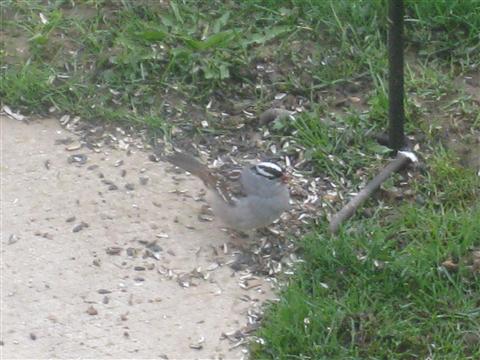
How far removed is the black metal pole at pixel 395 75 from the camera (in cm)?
564

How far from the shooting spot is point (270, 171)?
18.4 feet

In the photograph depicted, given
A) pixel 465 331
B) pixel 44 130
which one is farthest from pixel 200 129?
pixel 465 331

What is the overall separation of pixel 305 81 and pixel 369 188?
3.01 feet

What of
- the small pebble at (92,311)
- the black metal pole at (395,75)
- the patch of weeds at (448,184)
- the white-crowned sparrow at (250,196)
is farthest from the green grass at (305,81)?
the small pebble at (92,311)

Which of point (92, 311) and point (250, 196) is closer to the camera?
point (92, 311)

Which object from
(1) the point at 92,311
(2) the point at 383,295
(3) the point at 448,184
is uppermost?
(3) the point at 448,184

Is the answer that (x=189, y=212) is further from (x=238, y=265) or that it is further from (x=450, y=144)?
(x=450, y=144)

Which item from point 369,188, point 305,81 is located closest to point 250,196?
point 369,188

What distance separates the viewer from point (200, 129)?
20.6 feet

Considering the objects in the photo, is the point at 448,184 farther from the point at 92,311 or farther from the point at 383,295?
the point at 92,311

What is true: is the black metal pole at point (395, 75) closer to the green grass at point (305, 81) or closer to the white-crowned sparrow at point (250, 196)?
the green grass at point (305, 81)

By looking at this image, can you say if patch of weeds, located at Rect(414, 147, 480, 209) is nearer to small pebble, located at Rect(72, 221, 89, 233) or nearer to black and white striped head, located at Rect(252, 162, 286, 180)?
black and white striped head, located at Rect(252, 162, 286, 180)

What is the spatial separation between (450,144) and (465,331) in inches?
49.8

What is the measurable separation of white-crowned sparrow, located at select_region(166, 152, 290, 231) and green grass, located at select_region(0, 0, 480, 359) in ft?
0.73
